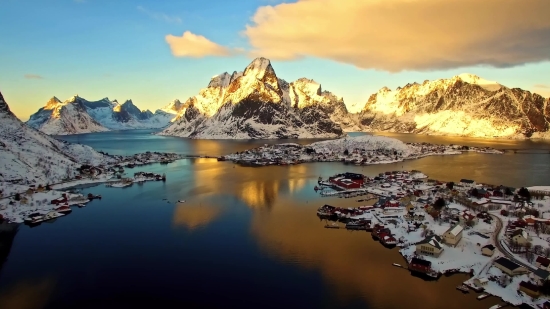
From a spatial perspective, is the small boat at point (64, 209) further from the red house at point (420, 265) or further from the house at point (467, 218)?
the house at point (467, 218)

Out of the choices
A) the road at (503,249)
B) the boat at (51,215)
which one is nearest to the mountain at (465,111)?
the road at (503,249)

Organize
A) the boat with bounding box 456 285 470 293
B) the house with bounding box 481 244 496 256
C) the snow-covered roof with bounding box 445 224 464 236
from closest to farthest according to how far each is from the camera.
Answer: the boat with bounding box 456 285 470 293, the house with bounding box 481 244 496 256, the snow-covered roof with bounding box 445 224 464 236

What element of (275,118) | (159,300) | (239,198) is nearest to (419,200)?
(239,198)

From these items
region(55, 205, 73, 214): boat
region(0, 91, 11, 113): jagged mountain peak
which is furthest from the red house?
region(0, 91, 11, 113): jagged mountain peak

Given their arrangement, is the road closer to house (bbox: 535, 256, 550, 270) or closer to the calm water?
house (bbox: 535, 256, 550, 270)

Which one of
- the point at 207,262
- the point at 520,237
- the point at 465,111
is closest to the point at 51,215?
the point at 207,262
